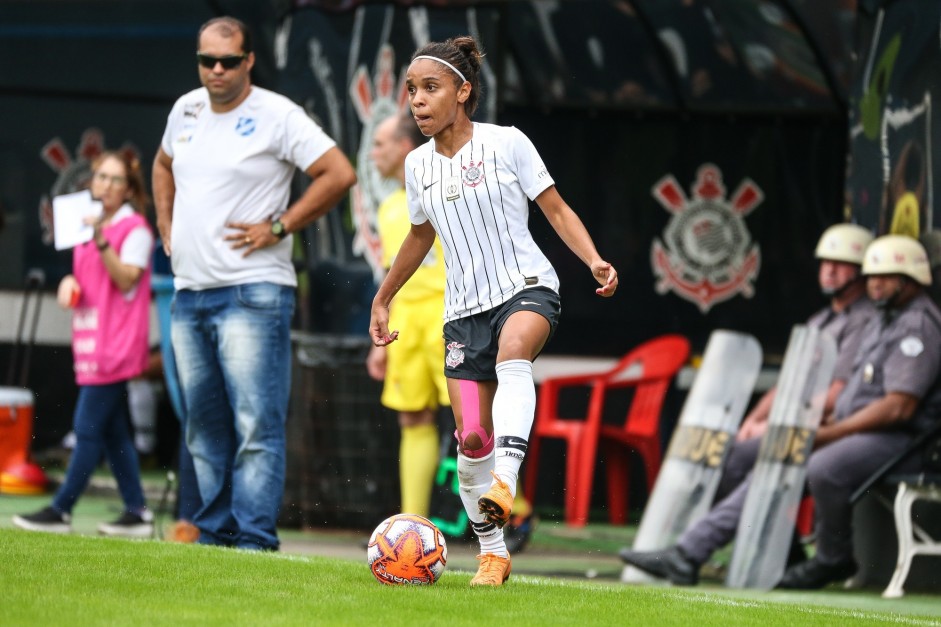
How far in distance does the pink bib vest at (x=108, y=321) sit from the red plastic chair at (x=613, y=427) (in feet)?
10.4

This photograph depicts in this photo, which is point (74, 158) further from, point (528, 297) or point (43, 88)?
point (528, 297)

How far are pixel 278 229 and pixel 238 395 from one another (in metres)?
0.78

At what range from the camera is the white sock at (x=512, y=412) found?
6.25 m

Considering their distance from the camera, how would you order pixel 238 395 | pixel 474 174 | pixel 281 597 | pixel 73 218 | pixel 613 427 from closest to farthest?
pixel 281 597 → pixel 474 174 → pixel 238 395 → pixel 73 218 → pixel 613 427

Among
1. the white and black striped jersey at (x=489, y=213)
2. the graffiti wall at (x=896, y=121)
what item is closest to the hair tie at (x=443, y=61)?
the white and black striped jersey at (x=489, y=213)

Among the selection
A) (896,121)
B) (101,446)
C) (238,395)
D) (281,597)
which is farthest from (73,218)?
(896,121)

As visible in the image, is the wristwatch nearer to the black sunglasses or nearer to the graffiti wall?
the black sunglasses

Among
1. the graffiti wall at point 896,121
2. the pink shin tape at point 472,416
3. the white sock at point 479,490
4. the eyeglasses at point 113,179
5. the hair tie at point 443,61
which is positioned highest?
the graffiti wall at point 896,121

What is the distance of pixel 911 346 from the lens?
944 centimetres

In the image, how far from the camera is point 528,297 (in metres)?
6.54

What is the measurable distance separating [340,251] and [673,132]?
3.43m

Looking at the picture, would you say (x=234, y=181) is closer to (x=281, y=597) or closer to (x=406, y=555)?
(x=406, y=555)

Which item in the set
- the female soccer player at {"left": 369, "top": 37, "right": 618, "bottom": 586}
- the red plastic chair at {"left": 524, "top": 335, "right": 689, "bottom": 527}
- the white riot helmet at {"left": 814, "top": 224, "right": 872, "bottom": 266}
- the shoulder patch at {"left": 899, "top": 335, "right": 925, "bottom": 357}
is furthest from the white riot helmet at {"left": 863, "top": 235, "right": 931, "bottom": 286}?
the female soccer player at {"left": 369, "top": 37, "right": 618, "bottom": 586}

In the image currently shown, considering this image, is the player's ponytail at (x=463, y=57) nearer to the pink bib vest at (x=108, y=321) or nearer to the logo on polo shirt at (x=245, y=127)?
the logo on polo shirt at (x=245, y=127)
